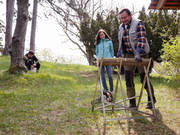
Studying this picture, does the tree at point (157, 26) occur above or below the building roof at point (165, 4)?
below

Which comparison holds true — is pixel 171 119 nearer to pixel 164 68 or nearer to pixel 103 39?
pixel 164 68

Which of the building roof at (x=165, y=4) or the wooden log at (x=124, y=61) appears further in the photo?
the building roof at (x=165, y=4)

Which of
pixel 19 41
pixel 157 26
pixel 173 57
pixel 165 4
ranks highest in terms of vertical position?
pixel 165 4

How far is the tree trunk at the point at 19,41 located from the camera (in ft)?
29.9

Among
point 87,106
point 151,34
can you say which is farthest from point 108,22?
point 87,106

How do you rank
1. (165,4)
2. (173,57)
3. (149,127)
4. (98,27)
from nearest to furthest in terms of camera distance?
1. (149,127)
2. (173,57)
3. (165,4)
4. (98,27)

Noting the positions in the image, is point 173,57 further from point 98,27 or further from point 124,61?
point 98,27

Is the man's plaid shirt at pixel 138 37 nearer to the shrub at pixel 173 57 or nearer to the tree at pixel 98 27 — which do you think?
the shrub at pixel 173 57

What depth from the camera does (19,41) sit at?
9141 millimetres

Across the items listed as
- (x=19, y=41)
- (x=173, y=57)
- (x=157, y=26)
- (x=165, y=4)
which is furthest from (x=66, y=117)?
(x=157, y=26)

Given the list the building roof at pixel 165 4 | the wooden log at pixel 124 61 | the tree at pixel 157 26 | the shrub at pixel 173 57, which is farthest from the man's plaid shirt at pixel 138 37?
the tree at pixel 157 26

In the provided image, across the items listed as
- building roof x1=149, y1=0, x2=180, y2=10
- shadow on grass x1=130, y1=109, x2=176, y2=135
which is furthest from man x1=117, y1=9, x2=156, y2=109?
building roof x1=149, y1=0, x2=180, y2=10

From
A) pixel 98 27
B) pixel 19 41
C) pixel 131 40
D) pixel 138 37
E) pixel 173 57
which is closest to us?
pixel 138 37

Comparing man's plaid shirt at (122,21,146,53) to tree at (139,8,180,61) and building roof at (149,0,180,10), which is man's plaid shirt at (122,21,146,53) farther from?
tree at (139,8,180,61)
